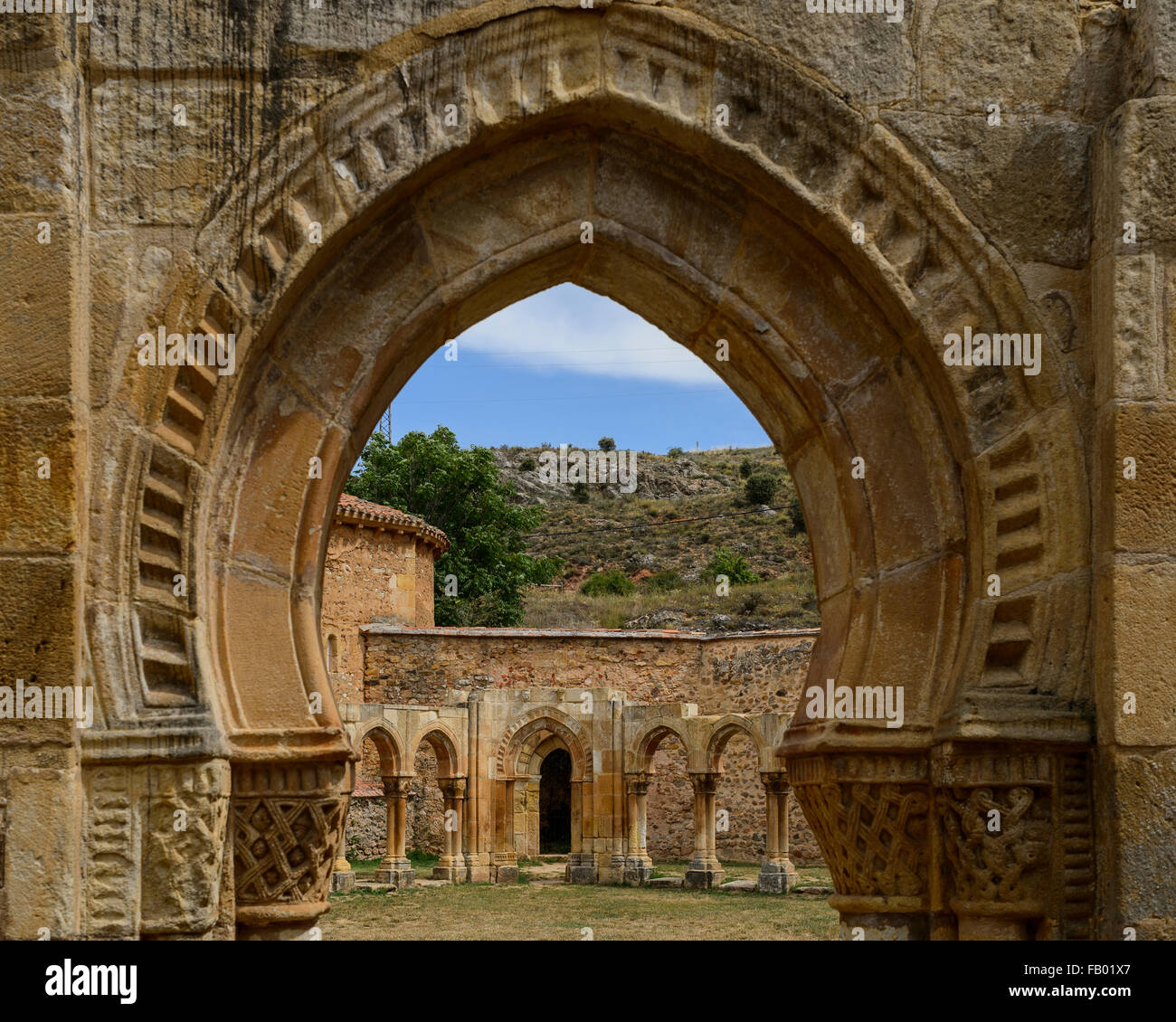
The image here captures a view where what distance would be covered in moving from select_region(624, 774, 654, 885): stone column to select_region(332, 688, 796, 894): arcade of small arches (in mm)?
19

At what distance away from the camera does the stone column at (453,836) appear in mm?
22828

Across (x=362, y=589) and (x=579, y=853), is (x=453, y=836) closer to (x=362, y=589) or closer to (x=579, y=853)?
(x=579, y=853)

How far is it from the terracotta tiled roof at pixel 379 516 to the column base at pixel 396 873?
27.2 feet

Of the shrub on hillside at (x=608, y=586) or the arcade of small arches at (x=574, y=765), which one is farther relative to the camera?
the shrub on hillside at (x=608, y=586)

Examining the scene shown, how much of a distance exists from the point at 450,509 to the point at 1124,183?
3356 cm

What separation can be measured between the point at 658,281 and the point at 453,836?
19.7m

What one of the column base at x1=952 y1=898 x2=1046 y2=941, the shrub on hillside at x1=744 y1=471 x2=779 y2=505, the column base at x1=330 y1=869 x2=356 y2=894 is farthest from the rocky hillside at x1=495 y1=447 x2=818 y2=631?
the column base at x1=952 y1=898 x2=1046 y2=941

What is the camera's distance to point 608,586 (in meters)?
42.3

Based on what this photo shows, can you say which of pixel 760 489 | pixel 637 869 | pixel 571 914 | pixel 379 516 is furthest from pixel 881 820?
pixel 760 489

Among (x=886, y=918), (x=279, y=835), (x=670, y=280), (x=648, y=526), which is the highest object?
(x=648, y=526)

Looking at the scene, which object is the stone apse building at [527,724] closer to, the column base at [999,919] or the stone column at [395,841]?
the stone column at [395,841]

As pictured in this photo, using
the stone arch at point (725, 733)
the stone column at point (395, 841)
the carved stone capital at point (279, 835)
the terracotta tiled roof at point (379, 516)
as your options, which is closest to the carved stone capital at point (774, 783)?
the stone arch at point (725, 733)

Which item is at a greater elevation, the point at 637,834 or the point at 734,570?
the point at 734,570

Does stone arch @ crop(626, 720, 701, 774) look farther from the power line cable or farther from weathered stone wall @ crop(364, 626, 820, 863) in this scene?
the power line cable
